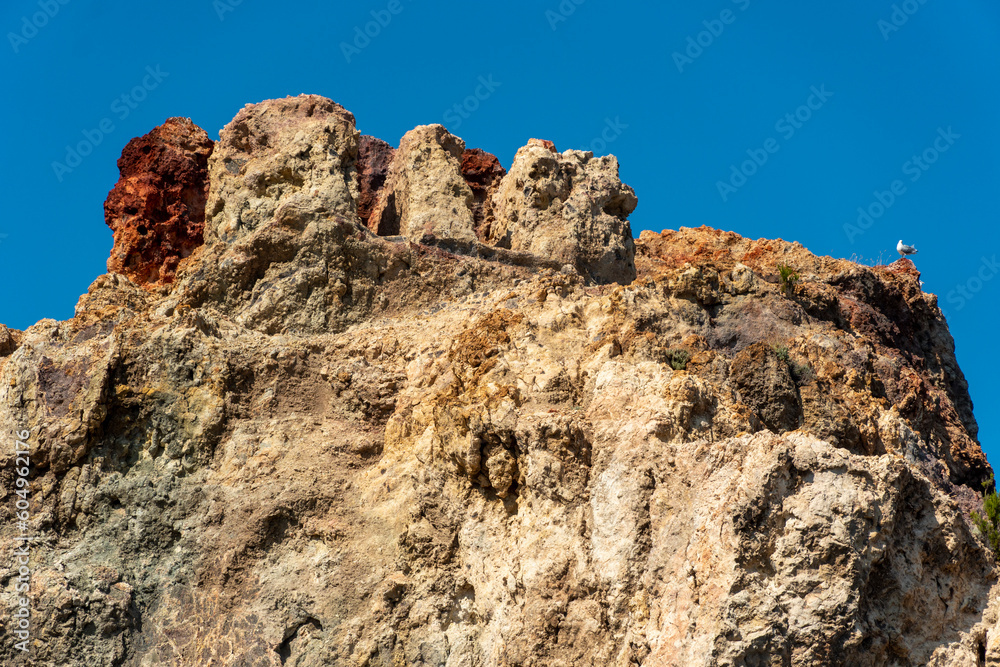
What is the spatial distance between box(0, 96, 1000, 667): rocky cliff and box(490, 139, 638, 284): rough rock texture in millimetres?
79

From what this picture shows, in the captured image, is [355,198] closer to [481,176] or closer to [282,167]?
[282,167]

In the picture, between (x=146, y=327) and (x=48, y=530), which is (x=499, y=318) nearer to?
(x=146, y=327)

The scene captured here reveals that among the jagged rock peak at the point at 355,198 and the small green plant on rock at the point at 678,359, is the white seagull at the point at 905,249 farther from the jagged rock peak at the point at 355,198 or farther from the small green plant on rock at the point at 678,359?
the small green plant on rock at the point at 678,359

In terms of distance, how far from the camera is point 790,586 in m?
9.74

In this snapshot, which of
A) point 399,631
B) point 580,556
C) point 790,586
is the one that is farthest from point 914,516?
point 399,631

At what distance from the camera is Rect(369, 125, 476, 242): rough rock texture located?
726 inches

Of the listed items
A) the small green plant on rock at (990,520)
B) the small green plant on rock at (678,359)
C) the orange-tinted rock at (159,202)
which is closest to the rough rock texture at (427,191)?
the orange-tinted rock at (159,202)

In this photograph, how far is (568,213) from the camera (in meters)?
18.9

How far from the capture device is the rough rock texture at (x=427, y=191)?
1844 cm

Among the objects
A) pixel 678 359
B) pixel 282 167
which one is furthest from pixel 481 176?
pixel 678 359

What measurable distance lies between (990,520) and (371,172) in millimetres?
12821

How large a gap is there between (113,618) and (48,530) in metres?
1.67

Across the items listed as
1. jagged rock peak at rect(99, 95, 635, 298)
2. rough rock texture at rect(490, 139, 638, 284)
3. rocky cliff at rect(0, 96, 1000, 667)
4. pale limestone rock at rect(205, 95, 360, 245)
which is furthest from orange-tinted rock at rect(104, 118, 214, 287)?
rough rock texture at rect(490, 139, 638, 284)

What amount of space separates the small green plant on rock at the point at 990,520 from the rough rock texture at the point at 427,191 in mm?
9106
